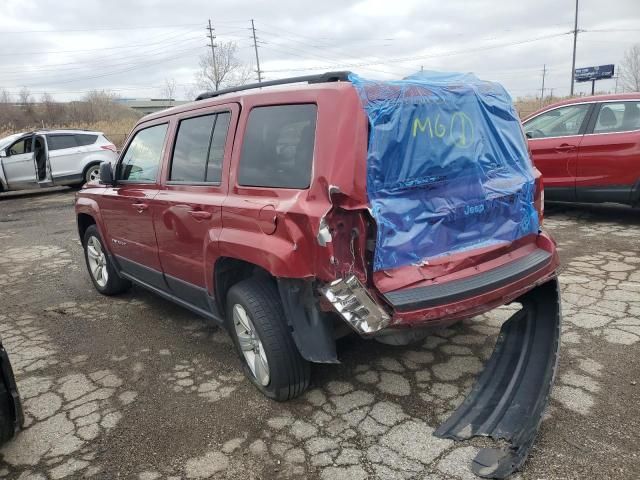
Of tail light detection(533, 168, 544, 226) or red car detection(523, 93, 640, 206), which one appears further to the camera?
red car detection(523, 93, 640, 206)

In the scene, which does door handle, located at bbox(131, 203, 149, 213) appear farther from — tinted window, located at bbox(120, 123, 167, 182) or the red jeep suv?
the red jeep suv

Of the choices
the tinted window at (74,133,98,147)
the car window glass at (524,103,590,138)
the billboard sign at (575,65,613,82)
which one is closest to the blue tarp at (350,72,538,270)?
the car window glass at (524,103,590,138)

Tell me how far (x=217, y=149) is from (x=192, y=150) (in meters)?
0.36

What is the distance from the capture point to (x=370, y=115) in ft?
8.14

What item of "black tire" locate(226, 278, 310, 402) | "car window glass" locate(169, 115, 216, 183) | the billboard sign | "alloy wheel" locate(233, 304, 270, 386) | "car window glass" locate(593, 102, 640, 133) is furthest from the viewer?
the billboard sign

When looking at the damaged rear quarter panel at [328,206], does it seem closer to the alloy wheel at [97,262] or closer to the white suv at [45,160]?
the alloy wheel at [97,262]

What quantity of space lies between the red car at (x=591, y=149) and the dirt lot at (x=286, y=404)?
1908mm

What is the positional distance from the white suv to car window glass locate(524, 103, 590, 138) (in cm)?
1088

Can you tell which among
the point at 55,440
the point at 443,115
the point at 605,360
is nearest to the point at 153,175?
the point at 55,440

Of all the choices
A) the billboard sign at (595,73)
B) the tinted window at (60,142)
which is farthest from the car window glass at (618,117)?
the billboard sign at (595,73)

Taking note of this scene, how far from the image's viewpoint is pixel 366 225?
2.45 meters

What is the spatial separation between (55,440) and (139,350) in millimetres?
1085

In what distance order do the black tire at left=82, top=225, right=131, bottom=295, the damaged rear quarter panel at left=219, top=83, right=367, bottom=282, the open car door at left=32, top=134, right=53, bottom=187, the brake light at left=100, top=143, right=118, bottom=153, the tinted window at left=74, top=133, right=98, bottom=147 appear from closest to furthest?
the damaged rear quarter panel at left=219, top=83, right=367, bottom=282, the black tire at left=82, top=225, right=131, bottom=295, the open car door at left=32, top=134, right=53, bottom=187, the tinted window at left=74, top=133, right=98, bottom=147, the brake light at left=100, top=143, right=118, bottom=153

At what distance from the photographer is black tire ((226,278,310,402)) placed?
274cm
